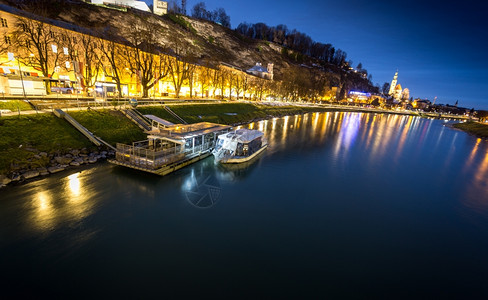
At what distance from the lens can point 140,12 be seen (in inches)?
5910

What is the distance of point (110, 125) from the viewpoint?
3372 cm

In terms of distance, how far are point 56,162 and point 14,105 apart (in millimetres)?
14010

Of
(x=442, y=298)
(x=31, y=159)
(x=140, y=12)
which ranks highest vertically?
(x=140, y=12)

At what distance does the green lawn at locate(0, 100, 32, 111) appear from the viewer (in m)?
28.8

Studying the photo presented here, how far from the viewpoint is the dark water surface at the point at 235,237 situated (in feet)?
42.0

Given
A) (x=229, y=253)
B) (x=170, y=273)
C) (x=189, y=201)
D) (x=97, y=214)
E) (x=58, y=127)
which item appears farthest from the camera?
(x=58, y=127)

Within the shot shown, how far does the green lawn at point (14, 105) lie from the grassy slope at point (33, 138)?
4579mm

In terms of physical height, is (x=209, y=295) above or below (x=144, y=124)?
below

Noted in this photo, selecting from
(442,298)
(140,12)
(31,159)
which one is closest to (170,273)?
(442,298)

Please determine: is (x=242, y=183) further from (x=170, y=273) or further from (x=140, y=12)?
(x=140, y=12)

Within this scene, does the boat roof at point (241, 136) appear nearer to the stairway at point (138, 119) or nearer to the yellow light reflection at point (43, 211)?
the stairway at point (138, 119)

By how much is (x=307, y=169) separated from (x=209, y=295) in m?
25.4

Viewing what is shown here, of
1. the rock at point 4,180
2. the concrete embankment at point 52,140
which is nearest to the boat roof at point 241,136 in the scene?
the concrete embankment at point 52,140

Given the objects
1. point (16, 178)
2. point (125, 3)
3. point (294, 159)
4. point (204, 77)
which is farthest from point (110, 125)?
point (125, 3)
